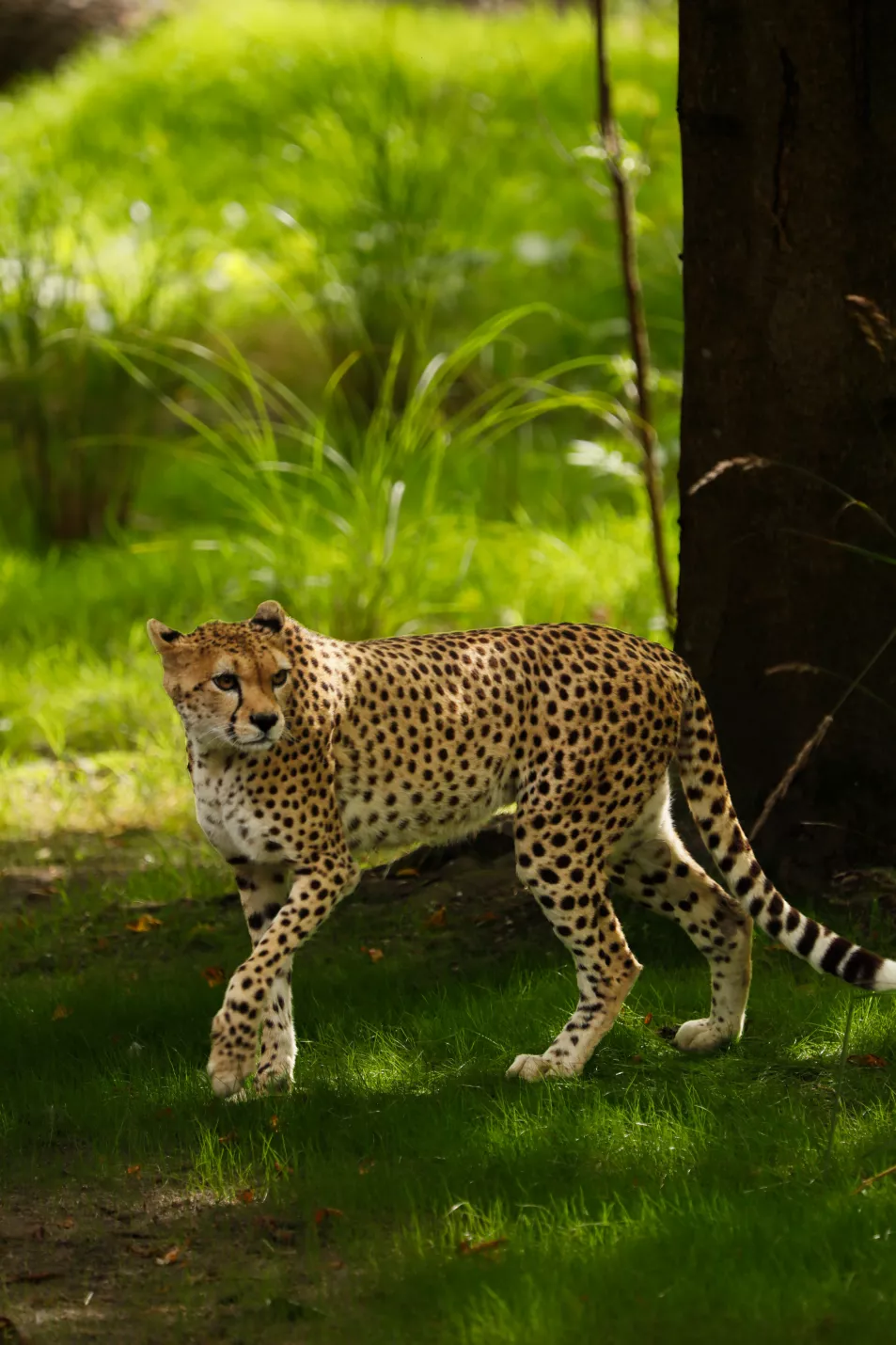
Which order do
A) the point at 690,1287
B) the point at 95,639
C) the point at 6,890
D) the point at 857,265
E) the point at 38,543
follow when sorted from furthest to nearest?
the point at 38,543
the point at 95,639
the point at 6,890
the point at 857,265
the point at 690,1287

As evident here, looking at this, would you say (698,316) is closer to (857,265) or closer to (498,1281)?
(857,265)

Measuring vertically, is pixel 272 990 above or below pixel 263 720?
below

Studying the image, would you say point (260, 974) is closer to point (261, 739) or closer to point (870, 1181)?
point (261, 739)

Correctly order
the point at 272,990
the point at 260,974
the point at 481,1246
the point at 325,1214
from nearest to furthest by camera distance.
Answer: the point at 481,1246
the point at 325,1214
the point at 260,974
the point at 272,990

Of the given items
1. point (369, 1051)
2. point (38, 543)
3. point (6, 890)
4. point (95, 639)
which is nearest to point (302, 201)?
point (38, 543)

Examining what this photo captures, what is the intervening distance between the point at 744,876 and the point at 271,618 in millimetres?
1337

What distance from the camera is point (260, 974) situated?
452 centimetres

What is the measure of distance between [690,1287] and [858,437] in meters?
2.78

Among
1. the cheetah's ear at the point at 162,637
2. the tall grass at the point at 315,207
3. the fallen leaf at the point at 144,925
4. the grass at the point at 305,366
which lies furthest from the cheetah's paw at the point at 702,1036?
the tall grass at the point at 315,207

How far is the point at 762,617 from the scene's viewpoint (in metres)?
5.55

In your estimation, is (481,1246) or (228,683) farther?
(228,683)

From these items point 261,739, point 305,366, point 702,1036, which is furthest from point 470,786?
point 305,366

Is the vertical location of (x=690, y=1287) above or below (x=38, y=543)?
above

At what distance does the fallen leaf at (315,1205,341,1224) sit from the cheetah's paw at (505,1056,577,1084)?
28.9 inches
